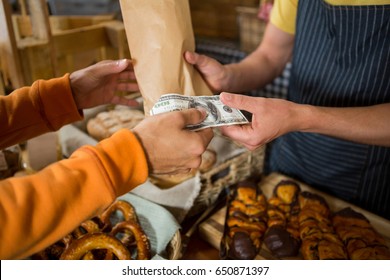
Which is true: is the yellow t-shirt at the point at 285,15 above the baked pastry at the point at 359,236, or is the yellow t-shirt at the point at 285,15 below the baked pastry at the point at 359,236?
above

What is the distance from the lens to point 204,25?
8.85ft

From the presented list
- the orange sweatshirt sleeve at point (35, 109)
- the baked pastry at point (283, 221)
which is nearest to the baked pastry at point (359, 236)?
the baked pastry at point (283, 221)

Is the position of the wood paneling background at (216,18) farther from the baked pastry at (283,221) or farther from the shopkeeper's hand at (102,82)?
the shopkeeper's hand at (102,82)

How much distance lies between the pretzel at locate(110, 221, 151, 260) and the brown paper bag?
0.99ft

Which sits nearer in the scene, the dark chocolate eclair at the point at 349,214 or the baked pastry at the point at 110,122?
the dark chocolate eclair at the point at 349,214

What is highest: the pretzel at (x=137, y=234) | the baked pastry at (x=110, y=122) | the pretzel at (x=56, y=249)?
the baked pastry at (x=110, y=122)

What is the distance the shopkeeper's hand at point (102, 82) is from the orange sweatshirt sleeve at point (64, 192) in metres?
0.24

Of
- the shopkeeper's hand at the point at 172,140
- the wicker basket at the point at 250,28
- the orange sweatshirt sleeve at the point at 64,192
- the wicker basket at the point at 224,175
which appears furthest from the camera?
the wicker basket at the point at 250,28

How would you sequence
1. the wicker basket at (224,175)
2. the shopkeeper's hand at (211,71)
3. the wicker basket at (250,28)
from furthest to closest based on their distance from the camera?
the wicker basket at (250,28) → the wicker basket at (224,175) → the shopkeeper's hand at (211,71)

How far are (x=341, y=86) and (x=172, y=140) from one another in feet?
2.02

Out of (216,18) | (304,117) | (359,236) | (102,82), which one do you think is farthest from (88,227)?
(216,18)

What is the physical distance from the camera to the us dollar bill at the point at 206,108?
64 centimetres

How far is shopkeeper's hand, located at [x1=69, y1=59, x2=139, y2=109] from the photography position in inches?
29.6

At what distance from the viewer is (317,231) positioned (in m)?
0.93
